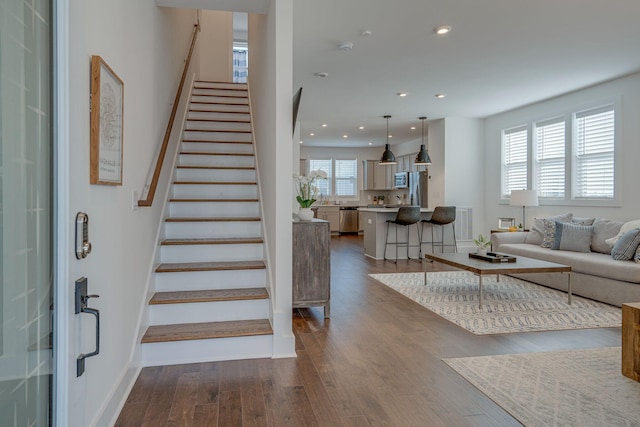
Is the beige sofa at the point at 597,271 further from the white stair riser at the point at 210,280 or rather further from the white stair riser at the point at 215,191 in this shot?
the white stair riser at the point at 215,191

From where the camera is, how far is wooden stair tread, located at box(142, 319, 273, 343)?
288 centimetres

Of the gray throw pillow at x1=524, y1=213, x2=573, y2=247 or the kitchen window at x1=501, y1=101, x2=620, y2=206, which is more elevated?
the kitchen window at x1=501, y1=101, x2=620, y2=206

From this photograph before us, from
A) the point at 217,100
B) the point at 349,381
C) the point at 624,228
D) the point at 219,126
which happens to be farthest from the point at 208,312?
the point at 624,228

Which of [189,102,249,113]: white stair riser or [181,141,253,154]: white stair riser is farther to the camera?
[189,102,249,113]: white stair riser

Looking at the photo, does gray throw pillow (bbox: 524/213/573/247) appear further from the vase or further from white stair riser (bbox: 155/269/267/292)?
white stair riser (bbox: 155/269/267/292)

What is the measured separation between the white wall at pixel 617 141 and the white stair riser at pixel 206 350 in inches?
205

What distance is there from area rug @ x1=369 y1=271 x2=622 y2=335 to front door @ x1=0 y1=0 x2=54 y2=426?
10.6ft

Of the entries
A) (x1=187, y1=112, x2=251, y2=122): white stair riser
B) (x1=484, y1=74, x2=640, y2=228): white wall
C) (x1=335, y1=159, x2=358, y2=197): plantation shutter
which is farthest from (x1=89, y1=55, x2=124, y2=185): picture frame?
(x1=335, y1=159, x2=358, y2=197): plantation shutter

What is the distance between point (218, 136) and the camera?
5500 mm

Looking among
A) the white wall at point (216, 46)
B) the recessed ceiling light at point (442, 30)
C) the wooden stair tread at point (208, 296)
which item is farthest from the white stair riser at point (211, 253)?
the white wall at point (216, 46)

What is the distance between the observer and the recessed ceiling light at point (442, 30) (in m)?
4.02

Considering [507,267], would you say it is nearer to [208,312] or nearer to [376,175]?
[208,312]

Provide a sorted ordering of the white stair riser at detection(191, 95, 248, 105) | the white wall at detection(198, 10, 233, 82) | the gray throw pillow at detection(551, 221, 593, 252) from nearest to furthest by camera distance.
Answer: the gray throw pillow at detection(551, 221, 593, 252), the white stair riser at detection(191, 95, 248, 105), the white wall at detection(198, 10, 233, 82)

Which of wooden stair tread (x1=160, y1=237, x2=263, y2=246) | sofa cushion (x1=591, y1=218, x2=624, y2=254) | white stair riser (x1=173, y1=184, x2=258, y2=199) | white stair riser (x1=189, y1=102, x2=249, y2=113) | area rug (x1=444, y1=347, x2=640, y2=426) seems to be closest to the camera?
area rug (x1=444, y1=347, x2=640, y2=426)
